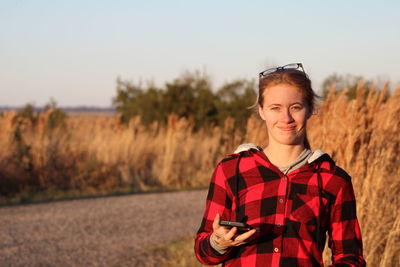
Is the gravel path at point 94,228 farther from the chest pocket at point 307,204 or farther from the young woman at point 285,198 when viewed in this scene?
the chest pocket at point 307,204

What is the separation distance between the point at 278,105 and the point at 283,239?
540 mm

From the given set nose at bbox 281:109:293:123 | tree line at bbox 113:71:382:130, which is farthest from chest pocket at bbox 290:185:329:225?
tree line at bbox 113:71:382:130

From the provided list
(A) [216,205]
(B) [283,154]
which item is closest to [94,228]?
(A) [216,205]

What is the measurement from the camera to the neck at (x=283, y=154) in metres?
2.49

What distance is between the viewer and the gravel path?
6895 mm

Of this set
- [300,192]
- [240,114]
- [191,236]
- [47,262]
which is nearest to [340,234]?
[300,192]

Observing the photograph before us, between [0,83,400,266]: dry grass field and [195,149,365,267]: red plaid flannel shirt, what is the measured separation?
2748 millimetres

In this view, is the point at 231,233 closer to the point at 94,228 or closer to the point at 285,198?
the point at 285,198

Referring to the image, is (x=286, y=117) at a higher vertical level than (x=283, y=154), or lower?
higher

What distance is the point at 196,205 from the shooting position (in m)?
10.6

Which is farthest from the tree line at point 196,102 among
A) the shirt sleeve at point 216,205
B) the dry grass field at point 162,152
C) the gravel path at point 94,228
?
the shirt sleeve at point 216,205

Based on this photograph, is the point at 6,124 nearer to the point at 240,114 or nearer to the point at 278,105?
the point at 240,114

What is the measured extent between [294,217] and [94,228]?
6.47m

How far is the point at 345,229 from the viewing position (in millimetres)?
2432
